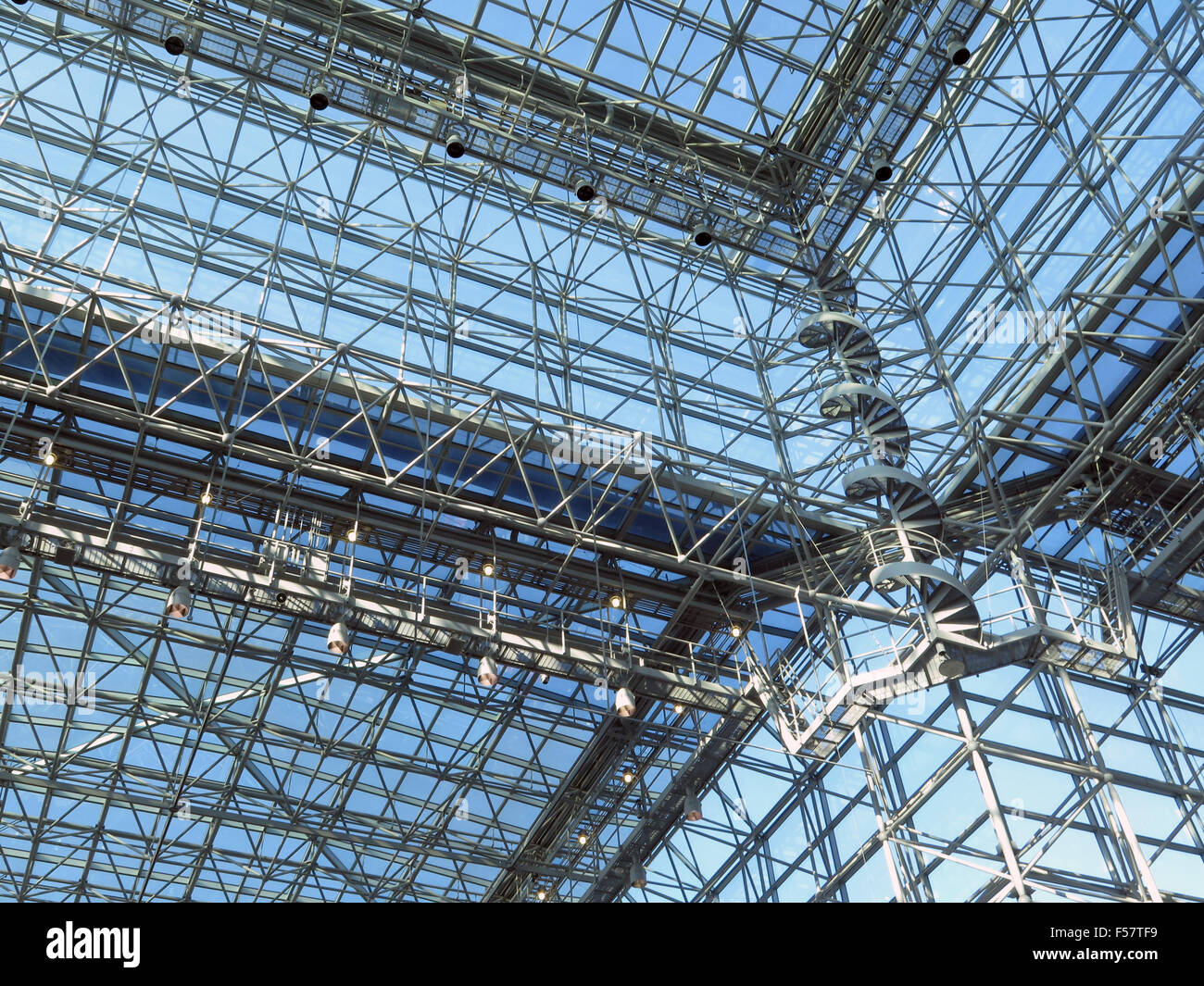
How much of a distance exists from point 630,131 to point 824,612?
440 inches

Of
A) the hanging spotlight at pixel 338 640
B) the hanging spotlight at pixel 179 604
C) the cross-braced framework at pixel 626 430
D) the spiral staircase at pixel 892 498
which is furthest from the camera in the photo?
the cross-braced framework at pixel 626 430

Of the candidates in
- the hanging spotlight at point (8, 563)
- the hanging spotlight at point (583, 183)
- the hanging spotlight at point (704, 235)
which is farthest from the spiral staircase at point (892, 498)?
the hanging spotlight at point (8, 563)

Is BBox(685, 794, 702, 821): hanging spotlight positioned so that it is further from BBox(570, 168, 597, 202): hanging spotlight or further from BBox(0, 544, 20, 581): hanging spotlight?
BBox(0, 544, 20, 581): hanging spotlight

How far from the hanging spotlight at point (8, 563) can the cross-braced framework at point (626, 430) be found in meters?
0.96

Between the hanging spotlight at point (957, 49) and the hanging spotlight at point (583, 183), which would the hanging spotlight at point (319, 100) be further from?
the hanging spotlight at point (957, 49)

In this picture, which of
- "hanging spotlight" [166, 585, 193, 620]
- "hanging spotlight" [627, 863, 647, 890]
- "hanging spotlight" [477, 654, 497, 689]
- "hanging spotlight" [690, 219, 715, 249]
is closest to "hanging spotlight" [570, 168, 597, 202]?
"hanging spotlight" [690, 219, 715, 249]

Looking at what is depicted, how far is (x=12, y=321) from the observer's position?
22.0 meters

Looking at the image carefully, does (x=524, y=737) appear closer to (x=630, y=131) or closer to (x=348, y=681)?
(x=348, y=681)

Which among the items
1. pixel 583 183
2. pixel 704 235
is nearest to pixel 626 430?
pixel 704 235

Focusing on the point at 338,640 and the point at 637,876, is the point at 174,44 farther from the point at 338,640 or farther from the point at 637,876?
the point at 637,876

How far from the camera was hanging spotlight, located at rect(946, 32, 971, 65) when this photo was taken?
2148 centimetres

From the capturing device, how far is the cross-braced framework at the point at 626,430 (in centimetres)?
2145

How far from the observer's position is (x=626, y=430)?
2461cm

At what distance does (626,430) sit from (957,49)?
9.57 meters
